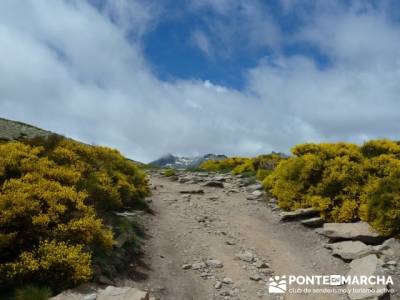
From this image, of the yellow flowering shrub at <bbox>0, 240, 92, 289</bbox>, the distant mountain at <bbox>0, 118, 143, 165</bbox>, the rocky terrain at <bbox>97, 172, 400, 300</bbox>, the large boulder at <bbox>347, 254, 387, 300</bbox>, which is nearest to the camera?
the yellow flowering shrub at <bbox>0, 240, 92, 289</bbox>

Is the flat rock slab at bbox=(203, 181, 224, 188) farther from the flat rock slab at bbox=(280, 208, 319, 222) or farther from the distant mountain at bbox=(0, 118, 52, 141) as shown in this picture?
the distant mountain at bbox=(0, 118, 52, 141)

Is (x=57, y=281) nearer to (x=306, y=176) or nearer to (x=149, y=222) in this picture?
(x=149, y=222)

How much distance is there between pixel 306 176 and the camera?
1758cm

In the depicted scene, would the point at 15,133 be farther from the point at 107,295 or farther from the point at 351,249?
the point at 351,249

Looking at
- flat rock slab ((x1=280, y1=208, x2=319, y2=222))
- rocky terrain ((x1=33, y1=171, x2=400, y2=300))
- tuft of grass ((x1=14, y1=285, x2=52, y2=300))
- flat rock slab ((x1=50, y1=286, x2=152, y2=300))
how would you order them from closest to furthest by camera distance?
tuft of grass ((x1=14, y1=285, x2=52, y2=300)) → flat rock slab ((x1=50, y1=286, x2=152, y2=300)) → rocky terrain ((x1=33, y1=171, x2=400, y2=300)) → flat rock slab ((x1=280, y1=208, x2=319, y2=222))

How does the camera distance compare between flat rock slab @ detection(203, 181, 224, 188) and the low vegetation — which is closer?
the low vegetation

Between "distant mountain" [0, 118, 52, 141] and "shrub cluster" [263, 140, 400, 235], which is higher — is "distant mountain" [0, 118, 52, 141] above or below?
above

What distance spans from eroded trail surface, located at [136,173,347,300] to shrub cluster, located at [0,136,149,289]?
1.97 metres

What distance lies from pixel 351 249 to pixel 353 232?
3.35 ft

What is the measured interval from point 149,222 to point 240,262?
458cm

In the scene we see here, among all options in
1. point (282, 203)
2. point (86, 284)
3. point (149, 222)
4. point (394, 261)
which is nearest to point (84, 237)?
point (86, 284)

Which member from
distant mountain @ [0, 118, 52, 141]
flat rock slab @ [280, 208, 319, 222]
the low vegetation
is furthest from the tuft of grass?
distant mountain @ [0, 118, 52, 141]

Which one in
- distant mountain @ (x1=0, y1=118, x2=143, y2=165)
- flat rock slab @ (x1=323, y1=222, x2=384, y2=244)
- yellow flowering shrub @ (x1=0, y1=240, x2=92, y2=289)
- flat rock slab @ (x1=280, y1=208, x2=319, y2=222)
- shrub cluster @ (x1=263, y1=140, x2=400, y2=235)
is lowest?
yellow flowering shrub @ (x1=0, y1=240, x2=92, y2=289)

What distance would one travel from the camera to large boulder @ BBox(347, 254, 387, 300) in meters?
10.1
